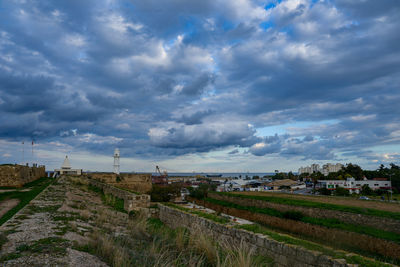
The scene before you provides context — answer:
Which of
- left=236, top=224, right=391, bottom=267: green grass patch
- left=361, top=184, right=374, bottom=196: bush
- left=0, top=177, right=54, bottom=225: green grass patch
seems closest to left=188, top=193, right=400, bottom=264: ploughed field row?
left=236, top=224, right=391, bottom=267: green grass patch

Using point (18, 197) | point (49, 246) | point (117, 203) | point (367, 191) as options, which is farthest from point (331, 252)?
point (367, 191)

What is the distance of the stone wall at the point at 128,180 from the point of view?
108 ft

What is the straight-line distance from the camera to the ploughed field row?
19019 millimetres

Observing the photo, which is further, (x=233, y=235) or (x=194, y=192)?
(x=194, y=192)

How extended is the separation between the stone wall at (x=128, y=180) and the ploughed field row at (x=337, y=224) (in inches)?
543

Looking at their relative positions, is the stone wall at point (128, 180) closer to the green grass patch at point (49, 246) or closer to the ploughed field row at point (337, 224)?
the ploughed field row at point (337, 224)

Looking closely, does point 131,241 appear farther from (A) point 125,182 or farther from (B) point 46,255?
(A) point 125,182

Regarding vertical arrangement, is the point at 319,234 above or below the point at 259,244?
below

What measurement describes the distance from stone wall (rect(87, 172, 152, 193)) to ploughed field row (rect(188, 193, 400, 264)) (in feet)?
45.3

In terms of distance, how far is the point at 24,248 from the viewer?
5176 millimetres

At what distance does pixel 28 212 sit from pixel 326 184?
7511 centimetres

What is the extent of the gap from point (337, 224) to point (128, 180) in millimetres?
23892

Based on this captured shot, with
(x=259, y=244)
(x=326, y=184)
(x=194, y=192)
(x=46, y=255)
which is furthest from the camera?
(x=326, y=184)

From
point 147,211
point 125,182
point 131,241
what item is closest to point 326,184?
point 125,182
